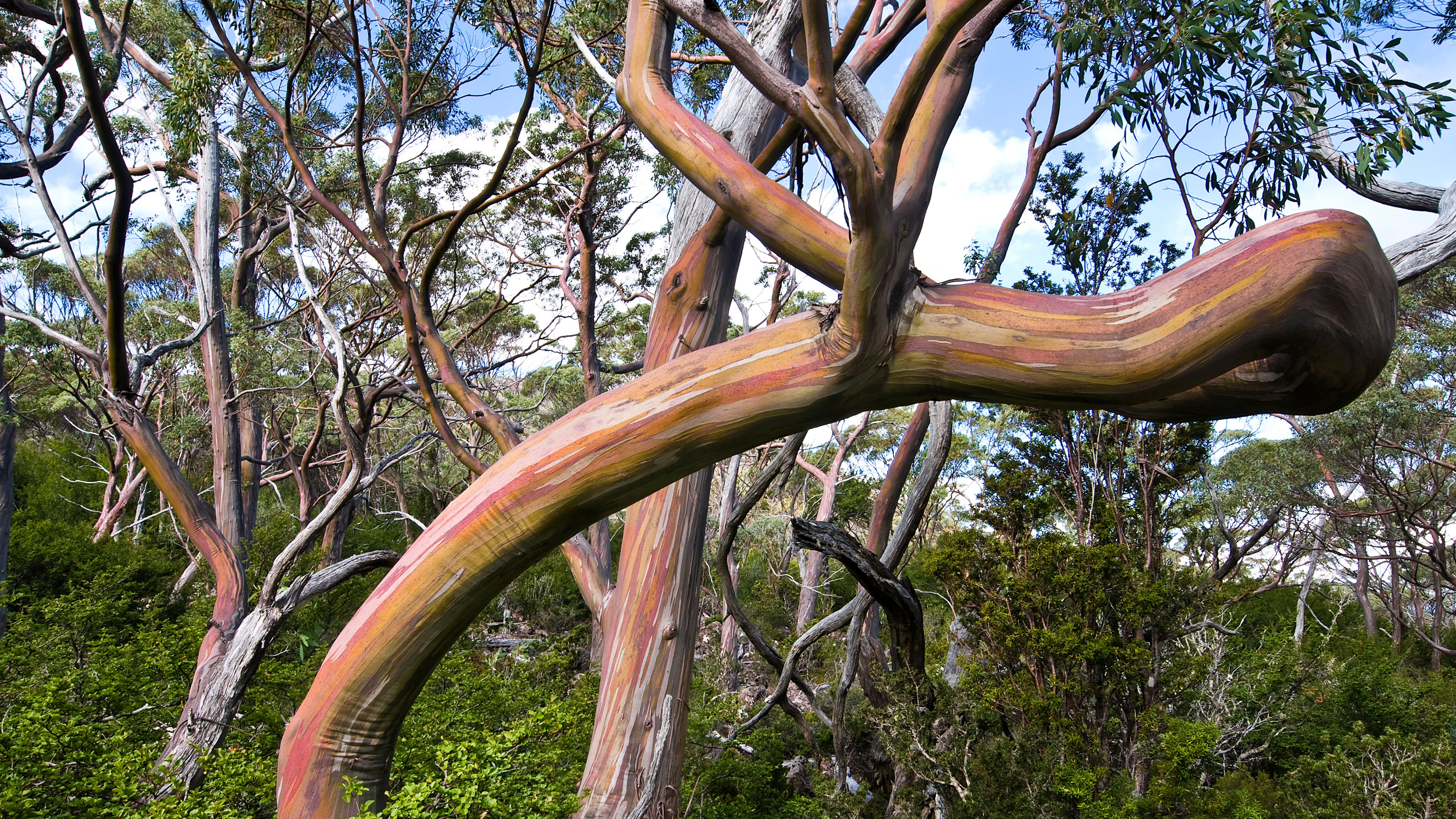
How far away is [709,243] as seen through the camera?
2627mm

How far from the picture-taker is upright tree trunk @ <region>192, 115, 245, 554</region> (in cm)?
598

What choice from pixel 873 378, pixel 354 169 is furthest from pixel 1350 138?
pixel 354 169

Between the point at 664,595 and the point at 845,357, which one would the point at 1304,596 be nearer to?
the point at 664,595

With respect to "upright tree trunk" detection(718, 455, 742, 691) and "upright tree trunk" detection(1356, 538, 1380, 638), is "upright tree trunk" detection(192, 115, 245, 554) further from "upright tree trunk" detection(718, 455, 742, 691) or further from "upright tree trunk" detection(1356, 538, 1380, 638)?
"upright tree trunk" detection(1356, 538, 1380, 638)

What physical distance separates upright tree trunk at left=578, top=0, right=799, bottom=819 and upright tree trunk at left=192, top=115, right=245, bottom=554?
4.51m

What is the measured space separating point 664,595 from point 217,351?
5.34 m

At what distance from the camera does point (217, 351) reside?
20.5 feet

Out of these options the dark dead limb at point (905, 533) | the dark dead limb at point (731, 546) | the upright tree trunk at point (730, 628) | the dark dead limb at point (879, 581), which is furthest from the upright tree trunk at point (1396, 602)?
the dark dead limb at point (731, 546)

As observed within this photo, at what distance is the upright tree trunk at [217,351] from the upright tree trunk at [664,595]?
451cm

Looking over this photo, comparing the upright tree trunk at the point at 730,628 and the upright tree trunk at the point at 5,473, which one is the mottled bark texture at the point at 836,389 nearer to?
the upright tree trunk at the point at 5,473

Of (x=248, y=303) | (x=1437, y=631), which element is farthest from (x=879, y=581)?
(x=1437, y=631)

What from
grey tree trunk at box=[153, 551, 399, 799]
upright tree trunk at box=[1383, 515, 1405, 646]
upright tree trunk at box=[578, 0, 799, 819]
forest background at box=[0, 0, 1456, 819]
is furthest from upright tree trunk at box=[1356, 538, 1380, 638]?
grey tree trunk at box=[153, 551, 399, 799]

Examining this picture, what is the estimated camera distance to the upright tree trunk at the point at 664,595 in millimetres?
2510

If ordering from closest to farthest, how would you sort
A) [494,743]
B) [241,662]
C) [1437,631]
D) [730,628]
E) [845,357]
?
[845,357] → [494,743] → [241,662] → [730,628] → [1437,631]
